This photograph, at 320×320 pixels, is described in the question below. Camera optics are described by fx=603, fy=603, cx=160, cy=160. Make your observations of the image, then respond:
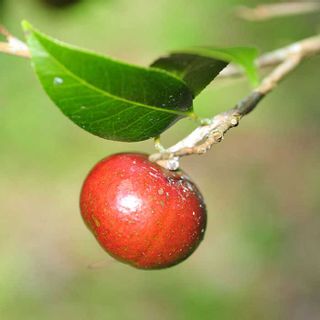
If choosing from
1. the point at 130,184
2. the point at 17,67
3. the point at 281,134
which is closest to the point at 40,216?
the point at 17,67

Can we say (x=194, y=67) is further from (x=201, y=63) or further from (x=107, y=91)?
(x=107, y=91)

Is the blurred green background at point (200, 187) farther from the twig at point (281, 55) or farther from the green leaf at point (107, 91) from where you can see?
the green leaf at point (107, 91)

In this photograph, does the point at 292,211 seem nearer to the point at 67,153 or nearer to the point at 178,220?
the point at 67,153

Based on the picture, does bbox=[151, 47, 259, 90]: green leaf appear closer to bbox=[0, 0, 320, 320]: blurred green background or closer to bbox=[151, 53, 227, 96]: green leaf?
bbox=[151, 53, 227, 96]: green leaf

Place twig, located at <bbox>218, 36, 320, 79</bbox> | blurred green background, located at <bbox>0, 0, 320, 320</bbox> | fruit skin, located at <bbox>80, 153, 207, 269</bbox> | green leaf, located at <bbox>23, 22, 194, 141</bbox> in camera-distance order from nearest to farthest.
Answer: green leaf, located at <bbox>23, 22, 194, 141</bbox>, fruit skin, located at <bbox>80, 153, 207, 269</bbox>, twig, located at <bbox>218, 36, 320, 79</bbox>, blurred green background, located at <bbox>0, 0, 320, 320</bbox>

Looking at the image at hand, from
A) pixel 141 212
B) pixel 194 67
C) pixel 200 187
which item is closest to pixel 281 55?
pixel 194 67

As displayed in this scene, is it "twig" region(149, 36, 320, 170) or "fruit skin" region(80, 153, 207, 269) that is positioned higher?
"twig" region(149, 36, 320, 170)

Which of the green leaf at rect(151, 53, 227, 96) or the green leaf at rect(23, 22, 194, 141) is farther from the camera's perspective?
the green leaf at rect(151, 53, 227, 96)

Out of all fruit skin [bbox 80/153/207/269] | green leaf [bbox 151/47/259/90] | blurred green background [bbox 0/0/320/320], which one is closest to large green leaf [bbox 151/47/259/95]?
green leaf [bbox 151/47/259/90]
